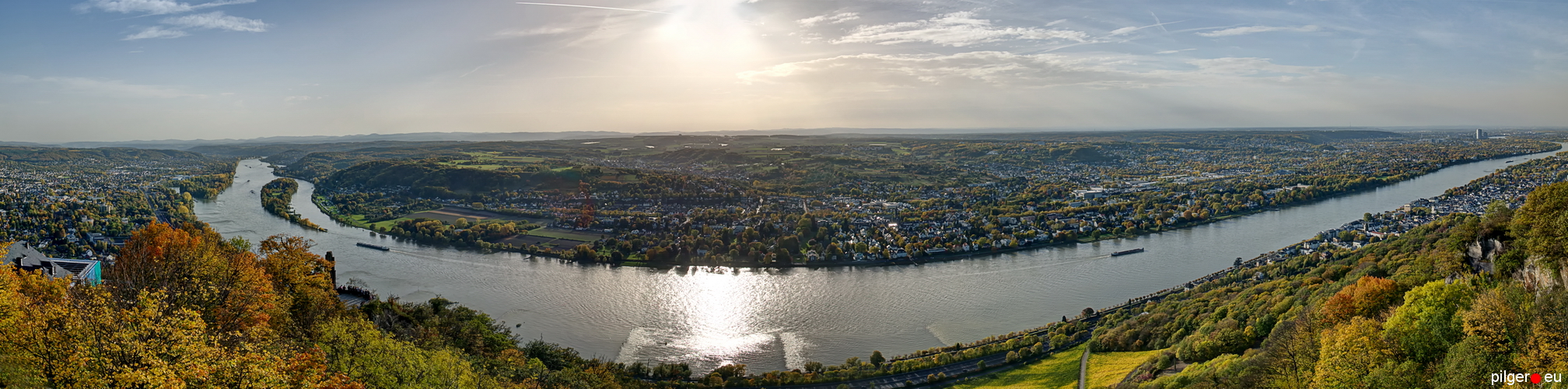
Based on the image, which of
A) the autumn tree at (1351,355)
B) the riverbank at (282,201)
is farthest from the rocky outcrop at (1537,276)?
the riverbank at (282,201)

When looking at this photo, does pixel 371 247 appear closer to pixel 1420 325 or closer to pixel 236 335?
pixel 236 335

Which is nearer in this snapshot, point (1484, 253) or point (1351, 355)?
point (1351, 355)

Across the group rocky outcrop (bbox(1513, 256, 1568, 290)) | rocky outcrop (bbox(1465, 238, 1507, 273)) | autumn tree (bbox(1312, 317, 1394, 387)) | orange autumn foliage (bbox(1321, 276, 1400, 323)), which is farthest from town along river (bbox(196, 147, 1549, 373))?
rocky outcrop (bbox(1513, 256, 1568, 290))

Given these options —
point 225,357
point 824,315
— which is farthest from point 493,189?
point 225,357

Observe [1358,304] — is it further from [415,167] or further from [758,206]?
[415,167]

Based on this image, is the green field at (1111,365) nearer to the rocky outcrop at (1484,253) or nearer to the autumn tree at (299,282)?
the rocky outcrop at (1484,253)

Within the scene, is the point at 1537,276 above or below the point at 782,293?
above

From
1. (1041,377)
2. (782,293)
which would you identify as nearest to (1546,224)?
(1041,377)

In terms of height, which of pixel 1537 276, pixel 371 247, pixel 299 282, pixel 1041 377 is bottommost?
pixel 1041 377
